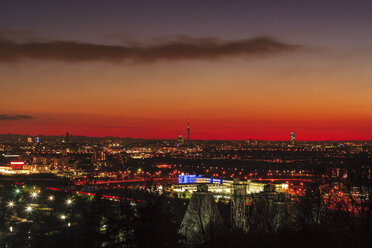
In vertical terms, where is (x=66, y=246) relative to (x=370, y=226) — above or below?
below

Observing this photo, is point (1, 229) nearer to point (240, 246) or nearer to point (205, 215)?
point (205, 215)

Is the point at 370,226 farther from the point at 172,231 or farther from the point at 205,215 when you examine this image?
the point at 172,231

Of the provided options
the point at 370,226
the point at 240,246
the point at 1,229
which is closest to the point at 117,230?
the point at 240,246

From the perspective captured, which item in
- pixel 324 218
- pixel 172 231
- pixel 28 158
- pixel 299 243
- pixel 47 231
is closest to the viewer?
pixel 299 243

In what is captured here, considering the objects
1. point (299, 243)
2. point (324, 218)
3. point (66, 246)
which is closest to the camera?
point (299, 243)

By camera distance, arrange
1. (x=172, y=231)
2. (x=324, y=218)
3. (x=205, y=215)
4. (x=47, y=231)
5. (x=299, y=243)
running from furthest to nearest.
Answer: (x=47, y=231) < (x=324, y=218) < (x=205, y=215) < (x=172, y=231) < (x=299, y=243)

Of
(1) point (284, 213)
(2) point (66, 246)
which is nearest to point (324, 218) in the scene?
(1) point (284, 213)

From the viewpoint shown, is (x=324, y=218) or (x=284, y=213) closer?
(x=284, y=213)

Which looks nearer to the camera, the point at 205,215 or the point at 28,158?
the point at 205,215

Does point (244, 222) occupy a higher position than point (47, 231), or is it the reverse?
point (244, 222)
